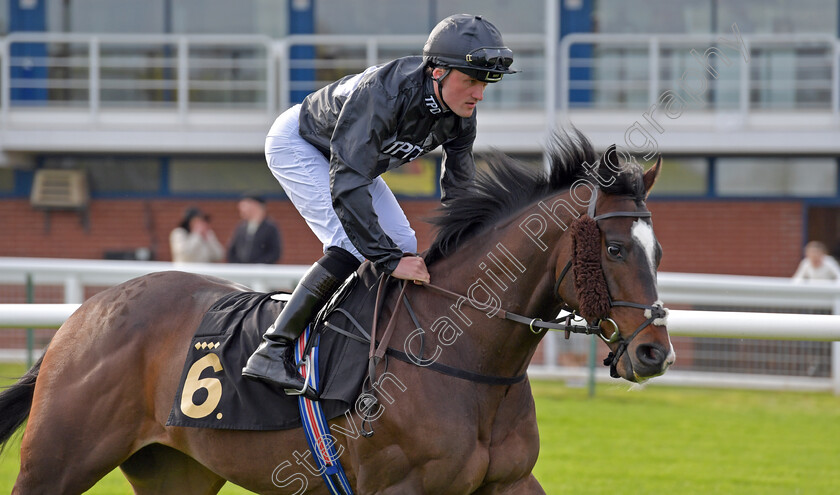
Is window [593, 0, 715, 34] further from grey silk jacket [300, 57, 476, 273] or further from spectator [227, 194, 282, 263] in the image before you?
grey silk jacket [300, 57, 476, 273]

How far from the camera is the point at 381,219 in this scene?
3.35 m

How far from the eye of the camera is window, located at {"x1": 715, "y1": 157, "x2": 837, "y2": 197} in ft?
39.2

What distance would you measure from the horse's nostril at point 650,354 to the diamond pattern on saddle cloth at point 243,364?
868 mm

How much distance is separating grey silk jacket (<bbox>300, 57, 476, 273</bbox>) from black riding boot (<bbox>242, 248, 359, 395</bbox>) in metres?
0.19

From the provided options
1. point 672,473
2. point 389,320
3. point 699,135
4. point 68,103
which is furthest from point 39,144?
point 389,320

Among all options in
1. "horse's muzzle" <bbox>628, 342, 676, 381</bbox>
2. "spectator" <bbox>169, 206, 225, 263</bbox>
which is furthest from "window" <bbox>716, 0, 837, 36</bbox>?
"horse's muzzle" <bbox>628, 342, 676, 381</bbox>

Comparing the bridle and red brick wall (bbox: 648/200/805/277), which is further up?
the bridle

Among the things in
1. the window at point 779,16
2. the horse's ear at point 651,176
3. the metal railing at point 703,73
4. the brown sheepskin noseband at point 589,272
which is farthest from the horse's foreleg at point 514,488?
the window at point 779,16

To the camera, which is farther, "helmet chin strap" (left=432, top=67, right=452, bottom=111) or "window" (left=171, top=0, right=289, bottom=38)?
"window" (left=171, top=0, right=289, bottom=38)

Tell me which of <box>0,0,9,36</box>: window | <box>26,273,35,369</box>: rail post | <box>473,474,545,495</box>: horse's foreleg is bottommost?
<box>26,273,35,369</box>: rail post

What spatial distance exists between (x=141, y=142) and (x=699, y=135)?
21.6ft

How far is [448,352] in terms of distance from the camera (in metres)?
3.04

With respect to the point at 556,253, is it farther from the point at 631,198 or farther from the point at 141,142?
the point at 141,142

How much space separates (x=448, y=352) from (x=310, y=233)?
30.9 ft
